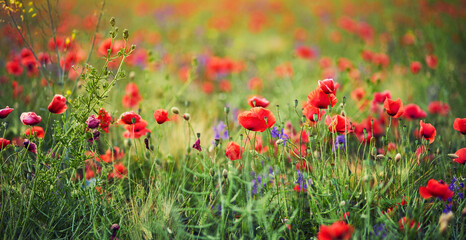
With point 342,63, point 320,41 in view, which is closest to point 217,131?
point 342,63

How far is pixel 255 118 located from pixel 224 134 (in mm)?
776

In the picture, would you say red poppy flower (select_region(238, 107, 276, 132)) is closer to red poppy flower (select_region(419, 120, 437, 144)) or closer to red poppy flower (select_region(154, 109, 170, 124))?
red poppy flower (select_region(154, 109, 170, 124))

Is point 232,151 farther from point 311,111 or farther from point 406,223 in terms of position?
point 406,223

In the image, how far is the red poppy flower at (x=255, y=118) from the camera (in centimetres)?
138

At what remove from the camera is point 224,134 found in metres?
2.15

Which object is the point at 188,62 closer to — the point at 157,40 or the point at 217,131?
the point at 157,40

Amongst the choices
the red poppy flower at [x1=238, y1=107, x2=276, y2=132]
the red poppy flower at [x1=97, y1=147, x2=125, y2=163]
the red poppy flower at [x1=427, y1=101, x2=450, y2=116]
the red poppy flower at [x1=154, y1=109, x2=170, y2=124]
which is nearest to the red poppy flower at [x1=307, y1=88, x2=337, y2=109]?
the red poppy flower at [x1=238, y1=107, x2=276, y2=132]

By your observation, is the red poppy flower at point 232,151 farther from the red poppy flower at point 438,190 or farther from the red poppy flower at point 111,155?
the red poppy flower at point 438,190

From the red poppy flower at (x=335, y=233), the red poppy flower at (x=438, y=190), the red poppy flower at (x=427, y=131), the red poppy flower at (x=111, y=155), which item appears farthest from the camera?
the red poppy flower at (x=111, y=155)

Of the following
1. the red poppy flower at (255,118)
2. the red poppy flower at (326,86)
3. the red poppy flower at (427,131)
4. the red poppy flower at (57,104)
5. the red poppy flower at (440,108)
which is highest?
the red poppy flower at (57,104)

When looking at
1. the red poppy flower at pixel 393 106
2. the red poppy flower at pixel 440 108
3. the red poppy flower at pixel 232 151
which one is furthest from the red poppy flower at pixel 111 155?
the red poppy flower at pixel 440 108

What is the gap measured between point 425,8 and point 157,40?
4481 millimetres

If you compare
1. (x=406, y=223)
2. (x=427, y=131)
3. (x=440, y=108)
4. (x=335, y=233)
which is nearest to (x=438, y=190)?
(x=406, y=223)

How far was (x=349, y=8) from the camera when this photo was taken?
6.80 meters
